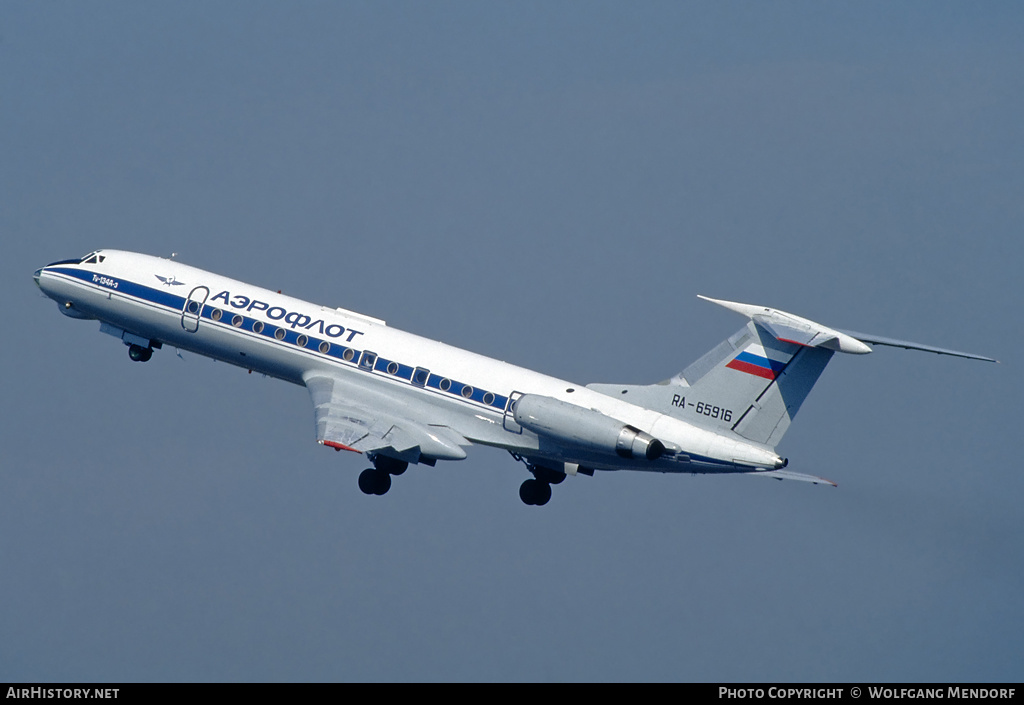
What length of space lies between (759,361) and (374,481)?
474 inches

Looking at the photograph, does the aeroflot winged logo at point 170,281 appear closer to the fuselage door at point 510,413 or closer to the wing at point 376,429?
the wing at point 376,429

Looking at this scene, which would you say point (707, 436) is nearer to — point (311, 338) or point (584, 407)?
point (584, 407)

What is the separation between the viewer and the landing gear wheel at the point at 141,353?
180 feet

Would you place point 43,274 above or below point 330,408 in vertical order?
above

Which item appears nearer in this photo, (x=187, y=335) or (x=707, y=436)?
(x=707, y=436)

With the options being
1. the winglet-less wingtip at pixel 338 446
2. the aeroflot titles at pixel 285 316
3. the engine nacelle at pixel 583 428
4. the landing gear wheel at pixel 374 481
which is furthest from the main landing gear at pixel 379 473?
the engine nacelle at pixel 583 428

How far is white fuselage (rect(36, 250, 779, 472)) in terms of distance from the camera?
46.2 meters

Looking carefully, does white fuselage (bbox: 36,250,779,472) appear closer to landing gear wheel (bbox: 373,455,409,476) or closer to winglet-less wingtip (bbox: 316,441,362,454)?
landing gear wheel (bbox: 373,455,409,476)

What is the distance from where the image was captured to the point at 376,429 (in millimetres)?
48250

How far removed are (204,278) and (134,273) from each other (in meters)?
2.43

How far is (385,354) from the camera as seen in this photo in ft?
163

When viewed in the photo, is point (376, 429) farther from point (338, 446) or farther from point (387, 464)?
point (387, 464)

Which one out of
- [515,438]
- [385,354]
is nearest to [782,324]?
[515,438]

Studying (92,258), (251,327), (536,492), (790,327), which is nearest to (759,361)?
(790,327)
